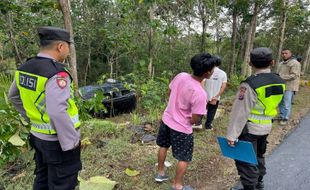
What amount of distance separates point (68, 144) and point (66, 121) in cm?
20

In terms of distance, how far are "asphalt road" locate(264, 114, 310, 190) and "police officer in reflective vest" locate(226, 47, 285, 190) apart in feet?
2.87

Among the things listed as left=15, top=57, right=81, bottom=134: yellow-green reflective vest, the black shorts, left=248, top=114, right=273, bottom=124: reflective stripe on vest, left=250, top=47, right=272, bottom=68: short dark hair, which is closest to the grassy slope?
the black shorts

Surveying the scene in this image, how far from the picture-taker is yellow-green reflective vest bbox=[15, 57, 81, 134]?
2039 millimetres

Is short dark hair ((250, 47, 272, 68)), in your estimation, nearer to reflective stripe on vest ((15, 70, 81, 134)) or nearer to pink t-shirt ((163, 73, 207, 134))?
pink t-shirt ((163, 73, 207, 134))

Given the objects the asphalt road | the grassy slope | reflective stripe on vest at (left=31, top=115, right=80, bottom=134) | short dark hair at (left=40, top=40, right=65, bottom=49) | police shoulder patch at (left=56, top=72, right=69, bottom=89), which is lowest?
the asphalt road

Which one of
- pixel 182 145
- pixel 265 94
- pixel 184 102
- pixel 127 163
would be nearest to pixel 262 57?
pixel 265 94

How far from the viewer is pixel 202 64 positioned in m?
2.90

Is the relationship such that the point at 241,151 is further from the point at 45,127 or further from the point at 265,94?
the point at 45,127

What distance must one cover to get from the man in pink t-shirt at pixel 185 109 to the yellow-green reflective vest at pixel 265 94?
1.61 ft

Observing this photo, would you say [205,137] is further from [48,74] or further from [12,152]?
[48,74]

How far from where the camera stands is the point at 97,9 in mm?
9797

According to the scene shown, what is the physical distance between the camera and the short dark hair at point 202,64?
2.91m

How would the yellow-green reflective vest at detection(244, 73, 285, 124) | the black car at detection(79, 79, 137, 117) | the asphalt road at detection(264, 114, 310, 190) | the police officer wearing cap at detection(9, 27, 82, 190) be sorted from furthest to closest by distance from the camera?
the black car at detection(79, 79, 137, 117) < the asphalt road at detection(264, 114, 310, 190) < the yellow-green reflective vest at detection(244, 73, 285, 124) < the police officer wearing cap at detection(9, 27, 82, 190)

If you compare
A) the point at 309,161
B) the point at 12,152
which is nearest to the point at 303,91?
the point at 309,161
